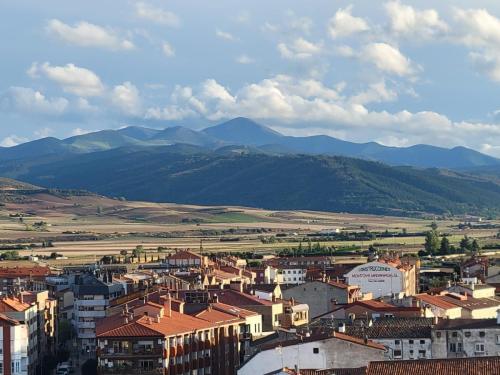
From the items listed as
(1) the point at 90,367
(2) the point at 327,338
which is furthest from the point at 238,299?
(2) the point at 327,338

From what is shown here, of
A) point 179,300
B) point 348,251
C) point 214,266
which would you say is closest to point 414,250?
point 348,251

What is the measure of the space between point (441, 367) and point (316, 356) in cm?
1270

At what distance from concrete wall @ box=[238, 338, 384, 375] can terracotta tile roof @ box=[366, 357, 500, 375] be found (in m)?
11.1

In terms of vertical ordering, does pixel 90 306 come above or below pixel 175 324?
below

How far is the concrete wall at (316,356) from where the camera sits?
53.9 m

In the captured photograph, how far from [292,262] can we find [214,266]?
18.0m

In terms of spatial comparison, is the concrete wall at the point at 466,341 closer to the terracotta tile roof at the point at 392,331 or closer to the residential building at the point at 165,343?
the terracotta tile roof at the point at 392,331

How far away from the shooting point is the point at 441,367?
41.9 meters

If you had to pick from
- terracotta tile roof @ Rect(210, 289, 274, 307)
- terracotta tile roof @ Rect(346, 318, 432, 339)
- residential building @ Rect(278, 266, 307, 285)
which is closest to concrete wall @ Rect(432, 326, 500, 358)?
terracotta tile roof @ Rect(346, 318, 432, 339)

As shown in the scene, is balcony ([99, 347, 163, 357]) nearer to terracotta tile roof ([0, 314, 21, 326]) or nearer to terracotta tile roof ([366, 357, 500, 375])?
terracotta tile roof ([0, 314, 21, 326])

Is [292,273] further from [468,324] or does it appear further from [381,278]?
[468,324]

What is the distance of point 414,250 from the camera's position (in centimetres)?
18050

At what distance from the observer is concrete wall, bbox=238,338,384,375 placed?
177ft

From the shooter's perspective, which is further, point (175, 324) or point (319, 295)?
point (319, 295)
